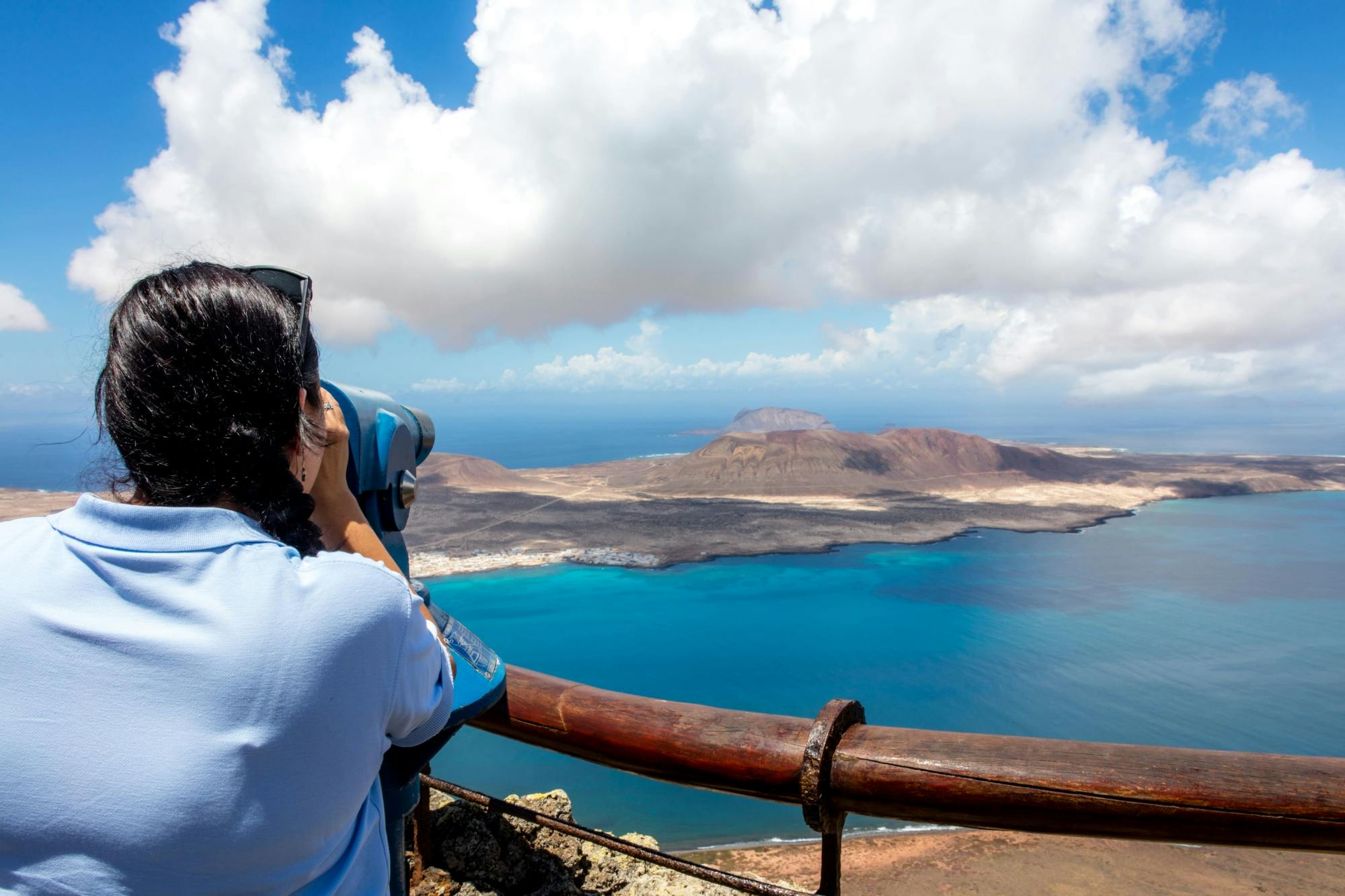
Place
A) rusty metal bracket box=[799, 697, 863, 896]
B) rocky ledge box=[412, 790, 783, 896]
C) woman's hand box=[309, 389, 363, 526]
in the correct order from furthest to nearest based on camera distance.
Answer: rocky ledge box=[412, 790, 783, 896], rusty metal bracket box=[799, 697, 863, 896], woman's hand box=[309, 389, 363, 526]

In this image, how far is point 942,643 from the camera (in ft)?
55.4

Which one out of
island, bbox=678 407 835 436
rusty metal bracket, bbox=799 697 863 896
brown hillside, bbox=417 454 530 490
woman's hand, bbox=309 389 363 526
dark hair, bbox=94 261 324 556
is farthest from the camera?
island, bbox=678 407 835 436

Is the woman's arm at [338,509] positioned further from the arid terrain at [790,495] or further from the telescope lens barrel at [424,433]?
the arid terrain at [790,495]

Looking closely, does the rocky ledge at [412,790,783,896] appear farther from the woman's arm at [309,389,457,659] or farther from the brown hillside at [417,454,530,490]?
the brown hillside at [417,454,530,490]

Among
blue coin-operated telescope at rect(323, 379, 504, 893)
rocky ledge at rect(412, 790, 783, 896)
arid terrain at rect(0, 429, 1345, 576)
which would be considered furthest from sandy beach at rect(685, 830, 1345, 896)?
arid terrain at rect(0, 429, 1345, 576)

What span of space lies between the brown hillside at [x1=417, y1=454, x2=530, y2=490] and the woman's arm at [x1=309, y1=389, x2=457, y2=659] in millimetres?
33440

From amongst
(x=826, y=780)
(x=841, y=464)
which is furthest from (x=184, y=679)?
(x=841, y=464)

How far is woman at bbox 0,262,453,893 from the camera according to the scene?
0.47 meters

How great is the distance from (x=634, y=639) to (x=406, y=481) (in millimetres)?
16535

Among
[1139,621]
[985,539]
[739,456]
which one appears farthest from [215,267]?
[739,456]

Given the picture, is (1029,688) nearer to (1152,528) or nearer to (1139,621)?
(1139,621)

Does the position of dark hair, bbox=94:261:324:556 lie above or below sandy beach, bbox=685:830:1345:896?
above

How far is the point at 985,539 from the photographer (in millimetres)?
25859

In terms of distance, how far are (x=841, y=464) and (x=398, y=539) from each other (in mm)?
36084
